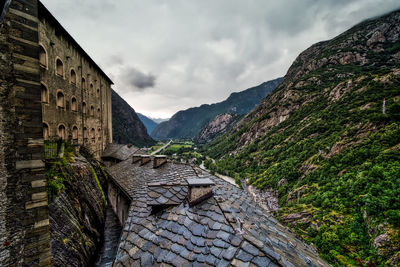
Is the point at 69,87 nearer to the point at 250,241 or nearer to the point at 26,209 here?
the point at 26,209

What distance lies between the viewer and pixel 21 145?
11.3 ft

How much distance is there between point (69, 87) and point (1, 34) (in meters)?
16.0

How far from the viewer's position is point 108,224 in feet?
36.1

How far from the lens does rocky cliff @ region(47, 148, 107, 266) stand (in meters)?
6.28

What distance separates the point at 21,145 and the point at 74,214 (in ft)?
20.9

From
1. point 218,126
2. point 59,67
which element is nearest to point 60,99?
point 59,67

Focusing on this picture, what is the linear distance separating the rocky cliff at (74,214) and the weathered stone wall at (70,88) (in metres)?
6.28

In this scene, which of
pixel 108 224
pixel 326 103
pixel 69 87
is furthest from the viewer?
pixel 326 103

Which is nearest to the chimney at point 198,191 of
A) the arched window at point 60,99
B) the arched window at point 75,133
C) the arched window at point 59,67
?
the arched window at point 60,99

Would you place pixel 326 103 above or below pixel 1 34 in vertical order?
above

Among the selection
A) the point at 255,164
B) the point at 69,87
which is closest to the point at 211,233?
the point at 69,87

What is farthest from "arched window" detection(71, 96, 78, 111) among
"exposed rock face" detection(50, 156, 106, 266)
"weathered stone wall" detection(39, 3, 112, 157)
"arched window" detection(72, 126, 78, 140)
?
"exposed rock face" detection(50, 156, 106, 266)

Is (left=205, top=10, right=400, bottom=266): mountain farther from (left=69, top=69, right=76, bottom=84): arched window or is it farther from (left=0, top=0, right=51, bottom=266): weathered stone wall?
(left=69, top=69, right=76, bottom=84): arched window

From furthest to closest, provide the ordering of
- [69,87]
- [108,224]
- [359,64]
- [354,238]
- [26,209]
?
[359,64] → [69,87] → [108,224] → [354,238] → [26,209]
